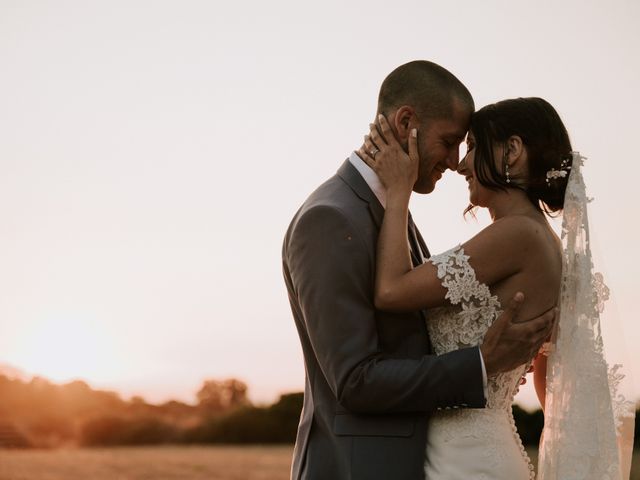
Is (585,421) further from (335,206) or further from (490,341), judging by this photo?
(335,206)

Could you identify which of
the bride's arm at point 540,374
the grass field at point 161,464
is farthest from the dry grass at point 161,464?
the bride's arm at point 540,374

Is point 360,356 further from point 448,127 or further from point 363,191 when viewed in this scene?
point 448,127

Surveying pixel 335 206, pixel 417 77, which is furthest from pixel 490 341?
pixel 417 77

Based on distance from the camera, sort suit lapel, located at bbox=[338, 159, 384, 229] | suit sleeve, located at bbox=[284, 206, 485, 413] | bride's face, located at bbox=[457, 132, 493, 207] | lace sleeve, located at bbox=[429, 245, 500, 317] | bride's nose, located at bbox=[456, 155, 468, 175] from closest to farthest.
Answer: suit sleeve, located at bbox=[284, 206, 485, 413] < lace sleeve, located at bbox=[429, 245, 500, 317] < suit lapel, located at bbox=[338, 159, 384, 229] < bride's face, located at bbox=[457, 132, 493, 207] < bride's nose, located at bbox=[456, 155, 468, 175]

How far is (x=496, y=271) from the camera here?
354cm

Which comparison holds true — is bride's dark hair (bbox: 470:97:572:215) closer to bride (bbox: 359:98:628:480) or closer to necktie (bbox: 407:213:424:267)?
bride (bbox: 359:98:628:480)

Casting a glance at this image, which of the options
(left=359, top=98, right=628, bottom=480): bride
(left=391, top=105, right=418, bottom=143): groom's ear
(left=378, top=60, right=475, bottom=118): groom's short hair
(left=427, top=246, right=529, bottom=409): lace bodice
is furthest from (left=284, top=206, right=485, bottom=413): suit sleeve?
(left=378, top=60, right=475, bottom=118): groom's short hair

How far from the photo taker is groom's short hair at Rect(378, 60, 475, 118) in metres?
3.92

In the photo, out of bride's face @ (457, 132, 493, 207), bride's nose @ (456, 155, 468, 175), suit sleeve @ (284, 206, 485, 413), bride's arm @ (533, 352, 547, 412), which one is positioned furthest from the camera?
bride's arm @ (533, 352, 547, 412)

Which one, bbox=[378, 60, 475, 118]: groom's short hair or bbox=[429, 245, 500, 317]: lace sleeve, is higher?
bbox=[378, 60, 475, 118]: groom's short hair

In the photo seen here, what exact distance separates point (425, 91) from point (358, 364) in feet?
4.18

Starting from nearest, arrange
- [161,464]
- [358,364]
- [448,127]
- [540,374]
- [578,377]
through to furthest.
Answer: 1. [358,364]
2. [578,377]
3. [448,127]
4. [540,374]
5. [161,464]

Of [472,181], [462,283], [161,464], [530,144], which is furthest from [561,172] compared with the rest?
[161,464]

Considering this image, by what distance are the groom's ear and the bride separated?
5cm
